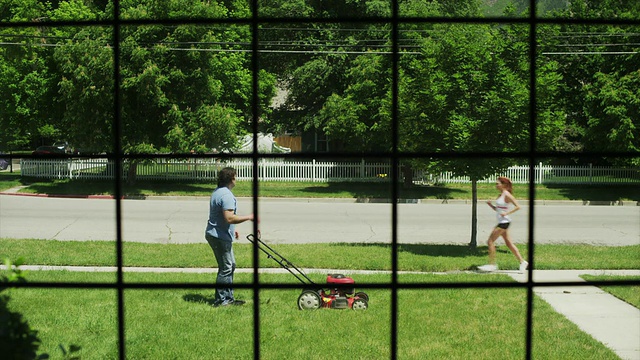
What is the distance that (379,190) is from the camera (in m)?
25.1

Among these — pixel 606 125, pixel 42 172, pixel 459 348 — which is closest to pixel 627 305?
pixel 459 348

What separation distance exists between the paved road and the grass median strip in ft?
16.3

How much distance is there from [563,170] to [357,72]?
845 cm

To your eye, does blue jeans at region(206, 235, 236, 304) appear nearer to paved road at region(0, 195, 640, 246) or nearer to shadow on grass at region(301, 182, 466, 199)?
paved road at region(0, 195, 640, 246)

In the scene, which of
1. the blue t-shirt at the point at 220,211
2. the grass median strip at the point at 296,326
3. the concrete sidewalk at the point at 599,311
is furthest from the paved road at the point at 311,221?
the blue t-shirt at the point at 220,211

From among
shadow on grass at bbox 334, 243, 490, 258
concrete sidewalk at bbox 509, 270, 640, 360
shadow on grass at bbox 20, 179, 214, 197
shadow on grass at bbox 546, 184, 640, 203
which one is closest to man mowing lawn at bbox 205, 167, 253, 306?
concrete sidewalk at bbox 509, 270, 640, 360

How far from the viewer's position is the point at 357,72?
79.5ft

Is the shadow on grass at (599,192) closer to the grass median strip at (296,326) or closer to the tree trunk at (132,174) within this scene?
the tree trunk at (132,174)

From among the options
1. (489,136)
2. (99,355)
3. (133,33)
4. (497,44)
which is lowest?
(99,355)

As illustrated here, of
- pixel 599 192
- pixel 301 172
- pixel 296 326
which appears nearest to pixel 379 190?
pixel 301 172

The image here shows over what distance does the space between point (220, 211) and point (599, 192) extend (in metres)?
19.5

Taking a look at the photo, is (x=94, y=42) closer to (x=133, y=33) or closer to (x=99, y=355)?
(x=133, y=33)

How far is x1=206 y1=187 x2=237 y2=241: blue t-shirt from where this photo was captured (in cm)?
780

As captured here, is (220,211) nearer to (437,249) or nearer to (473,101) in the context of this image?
(437,249)
